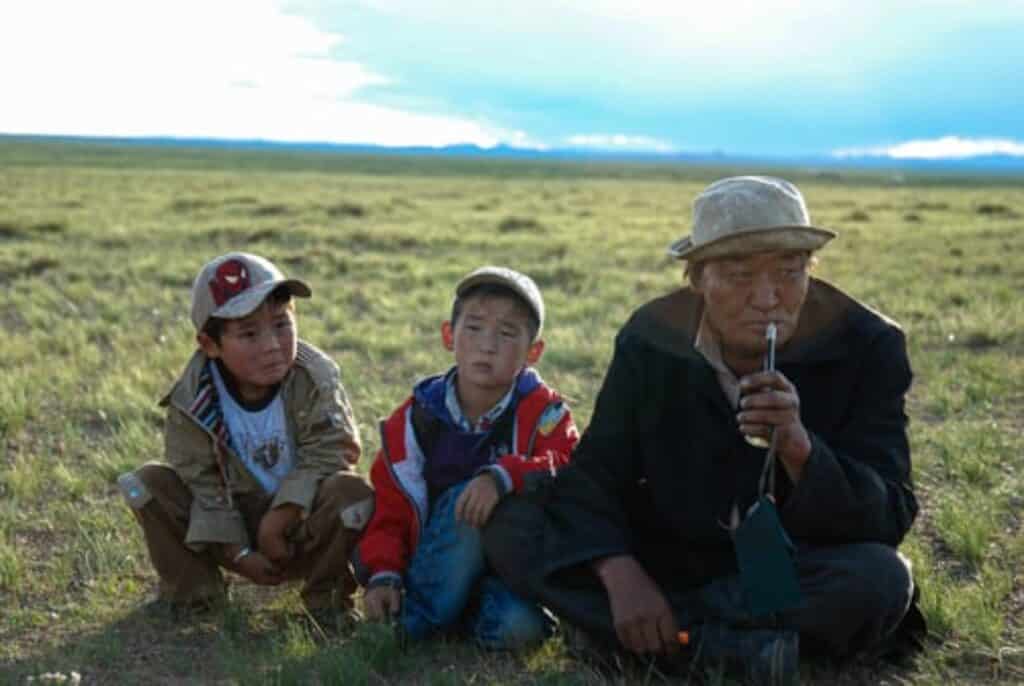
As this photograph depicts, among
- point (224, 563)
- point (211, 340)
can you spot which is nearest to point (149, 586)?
point (224, 563)

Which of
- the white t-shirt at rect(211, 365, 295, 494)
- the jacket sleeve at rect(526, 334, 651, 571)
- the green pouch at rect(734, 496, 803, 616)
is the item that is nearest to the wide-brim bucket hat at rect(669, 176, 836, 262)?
the jacket sleeve at rect(526, 334, 651, 571)

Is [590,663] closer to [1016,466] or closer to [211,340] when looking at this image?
[211,340]

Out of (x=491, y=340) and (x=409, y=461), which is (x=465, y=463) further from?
(x=491, y=340)

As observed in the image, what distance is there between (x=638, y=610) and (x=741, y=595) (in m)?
0.31

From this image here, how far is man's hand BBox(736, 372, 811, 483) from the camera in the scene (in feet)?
9.24

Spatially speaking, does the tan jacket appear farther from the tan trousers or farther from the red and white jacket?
the red and white jacket

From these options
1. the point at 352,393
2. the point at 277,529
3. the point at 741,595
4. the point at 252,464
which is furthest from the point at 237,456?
the point at 352,393

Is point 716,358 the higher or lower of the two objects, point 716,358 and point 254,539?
the higher

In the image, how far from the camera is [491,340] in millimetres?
3730

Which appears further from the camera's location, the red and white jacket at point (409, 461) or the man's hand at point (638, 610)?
the red and white jacket at point (409, 461)

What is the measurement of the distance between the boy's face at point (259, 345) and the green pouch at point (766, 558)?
168 centimetres

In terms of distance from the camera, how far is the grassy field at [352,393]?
3582 mm

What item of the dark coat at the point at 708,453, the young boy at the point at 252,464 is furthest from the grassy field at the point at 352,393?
the dark coat at the point at 708,453

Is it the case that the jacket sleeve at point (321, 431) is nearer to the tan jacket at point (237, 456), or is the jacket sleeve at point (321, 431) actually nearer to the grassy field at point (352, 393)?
the tan jacket at point (237, 456)
